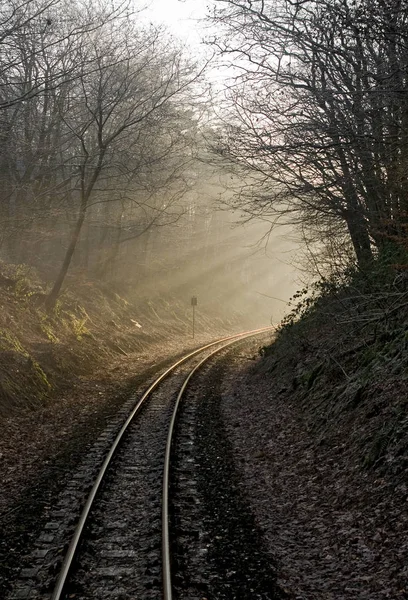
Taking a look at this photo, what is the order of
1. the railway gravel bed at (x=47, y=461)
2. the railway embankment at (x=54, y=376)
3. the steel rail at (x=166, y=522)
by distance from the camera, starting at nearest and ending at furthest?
1. the steel rail at (x=166, y=522)
2. the railway gravel bed at (x=47, y=461)
3. the railway embankment at (x=54, y=376)

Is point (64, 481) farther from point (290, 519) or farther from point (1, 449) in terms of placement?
point (290, 519)

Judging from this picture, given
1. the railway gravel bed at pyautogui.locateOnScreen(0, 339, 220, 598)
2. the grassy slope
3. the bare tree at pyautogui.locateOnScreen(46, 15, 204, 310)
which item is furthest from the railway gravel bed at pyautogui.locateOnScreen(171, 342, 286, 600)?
the bare tree at pyautogui.locateOnScreen(46, 15, 204, 310)

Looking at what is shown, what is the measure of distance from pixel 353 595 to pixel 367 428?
12.2 ft

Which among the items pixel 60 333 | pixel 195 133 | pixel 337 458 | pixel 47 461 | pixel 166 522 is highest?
pixel 195 133

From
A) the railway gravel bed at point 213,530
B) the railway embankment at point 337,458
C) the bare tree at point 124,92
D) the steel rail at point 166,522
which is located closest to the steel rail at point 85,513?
the steel rail at point 166,522

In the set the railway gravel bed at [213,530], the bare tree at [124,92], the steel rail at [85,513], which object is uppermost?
the bare tree at [124,92]

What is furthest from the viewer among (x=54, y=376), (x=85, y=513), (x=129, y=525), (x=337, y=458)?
(x=54, y=376)

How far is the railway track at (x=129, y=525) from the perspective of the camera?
5523 millimetres

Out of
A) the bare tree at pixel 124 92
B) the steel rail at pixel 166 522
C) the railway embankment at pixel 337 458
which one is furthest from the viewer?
the bare tree at pixel 124 92

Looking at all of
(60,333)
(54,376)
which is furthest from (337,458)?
(60,333)

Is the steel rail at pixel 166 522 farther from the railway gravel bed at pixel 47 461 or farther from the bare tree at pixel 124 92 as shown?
the bare tree at pixel 124 92

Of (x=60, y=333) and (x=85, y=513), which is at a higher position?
(x=60, y=333)

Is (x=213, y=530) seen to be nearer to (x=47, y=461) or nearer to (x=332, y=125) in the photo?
(x=47, y=461)

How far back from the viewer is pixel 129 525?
23.0 feet
